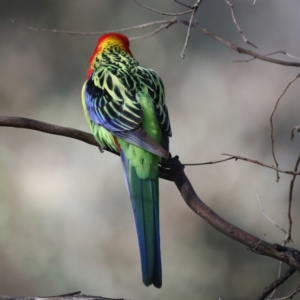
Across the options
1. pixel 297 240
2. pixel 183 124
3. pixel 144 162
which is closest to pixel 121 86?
pixel 144 162

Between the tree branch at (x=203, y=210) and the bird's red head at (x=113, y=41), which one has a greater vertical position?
the bird's red head at (x=113, y=41)

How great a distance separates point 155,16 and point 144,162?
1.55 m

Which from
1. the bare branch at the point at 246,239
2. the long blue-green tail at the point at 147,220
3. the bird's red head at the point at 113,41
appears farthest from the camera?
the bird's red head at the point at 113,41

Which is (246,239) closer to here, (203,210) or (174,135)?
(203,210)

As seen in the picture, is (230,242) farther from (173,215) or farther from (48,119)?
(48,119)

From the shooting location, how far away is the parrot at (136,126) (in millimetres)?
1493

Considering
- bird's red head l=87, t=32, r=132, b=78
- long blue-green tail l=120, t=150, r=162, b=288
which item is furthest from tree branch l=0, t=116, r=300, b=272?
bird's red head l=87, t=32, r=132, b=78

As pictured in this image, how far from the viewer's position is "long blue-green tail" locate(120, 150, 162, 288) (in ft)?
4.76

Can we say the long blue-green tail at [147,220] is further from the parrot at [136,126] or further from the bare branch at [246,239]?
the bare branch at [246,239]

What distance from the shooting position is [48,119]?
114 inches

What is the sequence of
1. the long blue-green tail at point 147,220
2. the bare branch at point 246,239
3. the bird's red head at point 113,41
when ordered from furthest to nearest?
the bird's red head at point 113,41
the long blue-green tail at point 147,220
the bare branch at point 246,239

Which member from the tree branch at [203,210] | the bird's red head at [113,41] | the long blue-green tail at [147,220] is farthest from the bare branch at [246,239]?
the bird's red head at [113,41]

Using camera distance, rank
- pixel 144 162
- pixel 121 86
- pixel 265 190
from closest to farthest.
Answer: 1. pixel 144 162
2. pixel 121 86
3. pixel 265 190

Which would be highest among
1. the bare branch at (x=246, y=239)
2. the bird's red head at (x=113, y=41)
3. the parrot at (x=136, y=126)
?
the bird's red head at (x=113, y=41)
